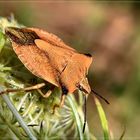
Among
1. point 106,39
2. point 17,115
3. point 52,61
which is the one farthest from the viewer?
point 106,39

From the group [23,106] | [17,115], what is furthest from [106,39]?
[17,115]

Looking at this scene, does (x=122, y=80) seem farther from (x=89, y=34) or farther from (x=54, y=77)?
(x=54, y=77)

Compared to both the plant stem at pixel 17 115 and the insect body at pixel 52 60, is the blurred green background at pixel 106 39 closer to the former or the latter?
the insect body at pixel 52 60

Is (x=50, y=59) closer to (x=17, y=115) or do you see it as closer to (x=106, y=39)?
(x=17, y=115)

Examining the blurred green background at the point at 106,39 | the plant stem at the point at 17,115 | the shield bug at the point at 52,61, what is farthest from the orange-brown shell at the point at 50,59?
the blurred green background at the point at 106,39

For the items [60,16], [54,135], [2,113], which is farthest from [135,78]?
[2,113]

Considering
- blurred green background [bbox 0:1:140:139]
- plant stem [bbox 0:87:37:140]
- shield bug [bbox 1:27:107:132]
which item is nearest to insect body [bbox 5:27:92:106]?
shield bug [bbox 1:27:107:132]

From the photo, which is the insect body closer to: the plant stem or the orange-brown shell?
the orange-brown shell
